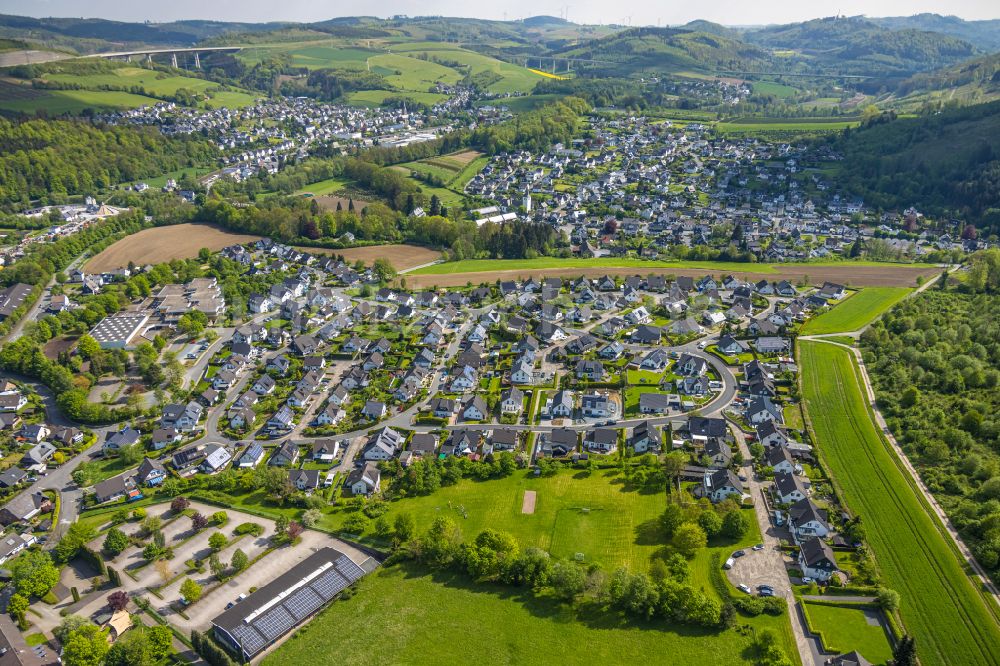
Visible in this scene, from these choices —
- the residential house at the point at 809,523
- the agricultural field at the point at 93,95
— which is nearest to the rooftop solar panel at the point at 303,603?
the residential house at the point at 809,523

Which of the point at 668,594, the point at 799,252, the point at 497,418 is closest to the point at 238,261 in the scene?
the point at 497,418

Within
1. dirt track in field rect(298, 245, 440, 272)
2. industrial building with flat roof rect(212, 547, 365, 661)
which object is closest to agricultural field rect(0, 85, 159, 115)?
dirt track in field rect(298, 245, 440, 272)

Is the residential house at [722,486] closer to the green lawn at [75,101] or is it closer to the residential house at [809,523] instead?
the residential house at [809,523]

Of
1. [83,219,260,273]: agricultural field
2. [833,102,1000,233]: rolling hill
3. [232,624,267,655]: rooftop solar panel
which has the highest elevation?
[833,102,1000,233]: rolling hill

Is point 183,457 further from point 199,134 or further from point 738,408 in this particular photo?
point 199,134

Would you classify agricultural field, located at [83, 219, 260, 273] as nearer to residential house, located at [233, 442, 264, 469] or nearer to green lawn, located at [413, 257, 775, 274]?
green lawn, located at [413, 257, 775, 274]
